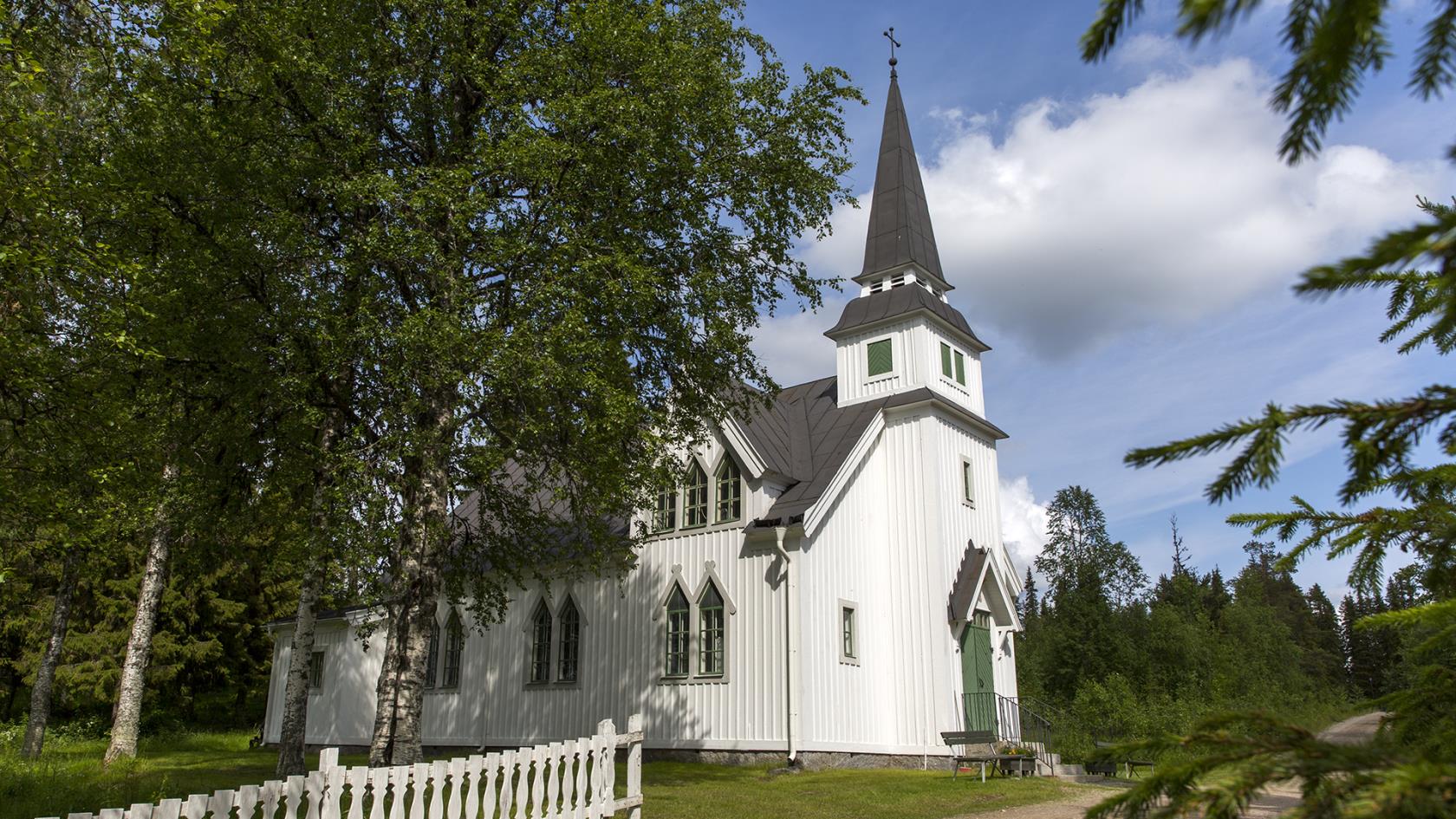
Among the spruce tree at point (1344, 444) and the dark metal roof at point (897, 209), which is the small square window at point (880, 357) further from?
the spruce tree at point (1344, 444)

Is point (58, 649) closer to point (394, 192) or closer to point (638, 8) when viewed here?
point (394, 192)

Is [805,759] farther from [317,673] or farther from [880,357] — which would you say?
[317,673]

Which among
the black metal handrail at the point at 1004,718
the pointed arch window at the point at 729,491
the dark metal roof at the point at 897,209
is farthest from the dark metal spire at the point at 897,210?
the black metal handrail at the point at 1004,718

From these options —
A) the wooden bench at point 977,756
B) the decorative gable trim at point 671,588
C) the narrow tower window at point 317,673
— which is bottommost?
the wooden bench at point 977,756

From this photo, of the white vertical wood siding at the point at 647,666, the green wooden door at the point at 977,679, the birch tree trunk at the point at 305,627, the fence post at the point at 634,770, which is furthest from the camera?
the green wooden door at the point at 977,679

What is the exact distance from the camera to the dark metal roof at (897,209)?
74.6 ft

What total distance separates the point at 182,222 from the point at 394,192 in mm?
3313

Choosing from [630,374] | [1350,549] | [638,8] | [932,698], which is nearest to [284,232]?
[630,374]

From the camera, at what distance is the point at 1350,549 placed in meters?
3.13

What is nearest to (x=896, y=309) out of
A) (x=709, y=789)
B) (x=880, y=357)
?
(x=880, y=357)

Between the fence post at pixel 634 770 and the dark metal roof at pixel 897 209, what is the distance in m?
15.4

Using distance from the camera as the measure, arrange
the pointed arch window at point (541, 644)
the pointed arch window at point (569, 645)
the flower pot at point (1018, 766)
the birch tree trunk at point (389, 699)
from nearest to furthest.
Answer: the birch tree trunk at point (389, 699), the flower pot at point (1018, 766), the pointed arch window at point (569, 645), the pointed arch window at point (541, 644)

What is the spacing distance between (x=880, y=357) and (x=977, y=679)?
7.49 m

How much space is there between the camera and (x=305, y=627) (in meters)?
14.6
